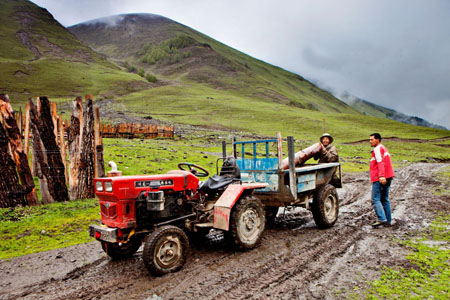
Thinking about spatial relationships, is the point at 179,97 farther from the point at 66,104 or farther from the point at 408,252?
the point at 408,252

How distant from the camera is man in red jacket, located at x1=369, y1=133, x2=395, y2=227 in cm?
657

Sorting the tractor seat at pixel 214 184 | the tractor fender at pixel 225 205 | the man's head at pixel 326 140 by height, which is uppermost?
the man's head at pixel 326 140

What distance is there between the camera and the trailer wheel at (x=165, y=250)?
415 centimetres

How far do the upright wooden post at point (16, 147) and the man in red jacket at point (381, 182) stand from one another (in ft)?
29.0

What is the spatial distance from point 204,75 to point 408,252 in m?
124

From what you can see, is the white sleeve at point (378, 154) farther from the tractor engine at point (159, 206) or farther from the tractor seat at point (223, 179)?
A: the tractor engine at point (159, 206)

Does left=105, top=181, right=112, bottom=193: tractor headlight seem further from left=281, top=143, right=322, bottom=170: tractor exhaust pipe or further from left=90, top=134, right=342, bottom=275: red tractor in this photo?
left=281, top=143, right=322, bottom=170: tractor exhaust pipe

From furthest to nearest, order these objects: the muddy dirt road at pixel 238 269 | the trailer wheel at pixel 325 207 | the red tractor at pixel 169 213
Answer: the trailer wheel at pixel 325 207
the red tractor at pixel 169 213
the muddy dirt road at pixel 238 269

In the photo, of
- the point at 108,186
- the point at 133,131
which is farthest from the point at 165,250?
the point at 133,131

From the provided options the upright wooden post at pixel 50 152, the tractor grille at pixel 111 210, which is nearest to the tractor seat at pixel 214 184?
the tractor grille at pixel 111 210

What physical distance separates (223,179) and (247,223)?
95 centimetres

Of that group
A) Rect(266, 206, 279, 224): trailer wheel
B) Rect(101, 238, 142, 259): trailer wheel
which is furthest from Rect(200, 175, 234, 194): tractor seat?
Rect(266, 206, 279, 224): trailer wheel

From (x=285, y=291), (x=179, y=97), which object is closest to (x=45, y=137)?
(x=285, y=291)

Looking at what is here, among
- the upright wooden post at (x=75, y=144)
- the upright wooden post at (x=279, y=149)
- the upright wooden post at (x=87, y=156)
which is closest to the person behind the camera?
the upright wooden post at (x=279, y=149)
